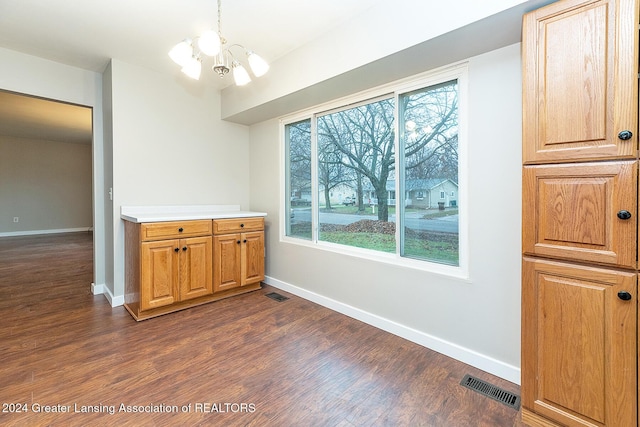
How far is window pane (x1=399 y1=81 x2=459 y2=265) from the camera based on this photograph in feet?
7.11

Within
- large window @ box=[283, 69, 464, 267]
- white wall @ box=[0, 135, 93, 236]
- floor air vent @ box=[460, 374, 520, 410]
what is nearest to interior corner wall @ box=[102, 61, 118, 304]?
large window @ box=[283, 69, 464, 267]

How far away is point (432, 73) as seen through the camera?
A: 2186mm

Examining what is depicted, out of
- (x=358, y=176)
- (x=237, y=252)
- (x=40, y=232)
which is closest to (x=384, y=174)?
(x=358, y=176)

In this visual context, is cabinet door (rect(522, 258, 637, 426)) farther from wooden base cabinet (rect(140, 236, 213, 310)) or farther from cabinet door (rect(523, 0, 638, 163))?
wooden base cabinet (rect(140, 236, 213, 310))

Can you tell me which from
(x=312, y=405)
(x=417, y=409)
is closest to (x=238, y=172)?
(x=312, y=405)

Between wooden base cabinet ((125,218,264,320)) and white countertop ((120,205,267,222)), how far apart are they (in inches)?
2.1

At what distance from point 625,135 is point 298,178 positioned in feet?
8.86

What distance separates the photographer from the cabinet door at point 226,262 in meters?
3.07

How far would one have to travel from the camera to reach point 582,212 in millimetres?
1312

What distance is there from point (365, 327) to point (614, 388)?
1567 millimetres

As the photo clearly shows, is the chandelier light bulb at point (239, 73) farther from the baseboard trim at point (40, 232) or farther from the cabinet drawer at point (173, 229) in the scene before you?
the baseboard trim at point (40, 232)

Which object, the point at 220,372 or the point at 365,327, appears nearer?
the point at 220,372

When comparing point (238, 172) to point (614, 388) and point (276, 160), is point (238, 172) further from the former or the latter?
point (614, 388)

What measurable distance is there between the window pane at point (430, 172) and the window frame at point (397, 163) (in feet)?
0.17
